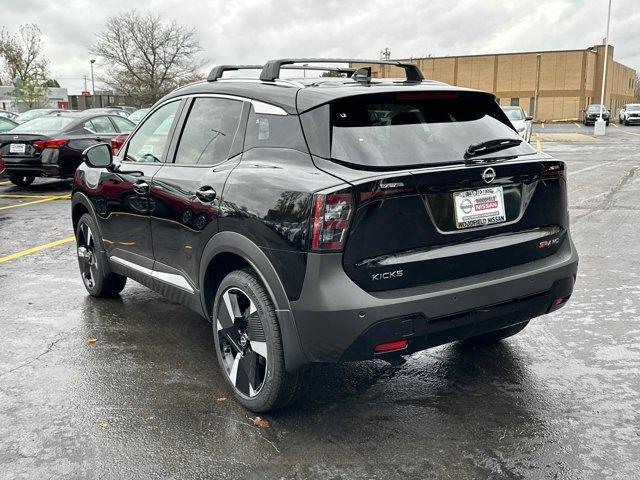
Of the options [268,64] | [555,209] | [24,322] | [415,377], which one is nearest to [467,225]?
[555,209]

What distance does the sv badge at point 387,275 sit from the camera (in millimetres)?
3051

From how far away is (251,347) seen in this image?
3512 millimetres

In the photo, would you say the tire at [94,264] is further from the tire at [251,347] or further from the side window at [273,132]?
the side window at [273,132]

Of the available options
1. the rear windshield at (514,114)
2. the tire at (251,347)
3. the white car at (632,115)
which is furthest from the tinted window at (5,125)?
the white car at (632,115)

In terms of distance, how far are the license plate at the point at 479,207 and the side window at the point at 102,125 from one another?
39.5 ft

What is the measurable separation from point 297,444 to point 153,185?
6.68ft

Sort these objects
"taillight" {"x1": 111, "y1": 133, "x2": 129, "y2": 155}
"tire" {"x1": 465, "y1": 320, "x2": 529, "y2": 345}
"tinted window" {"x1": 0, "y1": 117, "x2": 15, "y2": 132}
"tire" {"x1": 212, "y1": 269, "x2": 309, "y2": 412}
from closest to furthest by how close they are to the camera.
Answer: "tire" {"x1": 212, "y1": 269, "x2": 309, "y2": 412}
"tire" {"x1": 465, "y1": 320, "x2": 529, "y2": 345}
"taillight" {"x1": 111, "y1": 133, "x2": 129, "y2": 155}
"tinted window" {"x1": 0, "y1": 117, "x2": 15, "y2": 132}

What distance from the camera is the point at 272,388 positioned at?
3369 mm

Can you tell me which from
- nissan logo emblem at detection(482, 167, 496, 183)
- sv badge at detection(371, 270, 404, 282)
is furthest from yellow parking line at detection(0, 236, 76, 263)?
nissan logo emblem at detection(482, 167, 496, 183)

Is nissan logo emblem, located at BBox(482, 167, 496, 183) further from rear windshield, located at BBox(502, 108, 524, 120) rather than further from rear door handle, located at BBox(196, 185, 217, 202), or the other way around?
rear windshield, located at BBox(502, 108, 524, 120)

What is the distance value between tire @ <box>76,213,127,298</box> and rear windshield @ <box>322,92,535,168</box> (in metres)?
2.86

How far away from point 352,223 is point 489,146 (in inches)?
39.5

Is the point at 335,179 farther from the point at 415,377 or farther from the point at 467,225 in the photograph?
the point at 415,377

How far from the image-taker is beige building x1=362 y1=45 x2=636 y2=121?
229 ft
